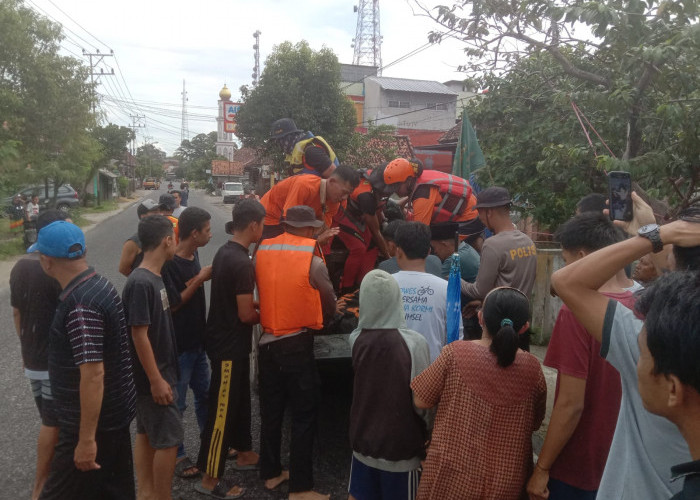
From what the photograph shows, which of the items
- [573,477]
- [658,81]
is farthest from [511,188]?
[573,477]

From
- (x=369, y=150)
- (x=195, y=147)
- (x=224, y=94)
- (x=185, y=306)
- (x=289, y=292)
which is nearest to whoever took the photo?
(x=289, y=292)

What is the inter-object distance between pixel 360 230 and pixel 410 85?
39026 millimetres

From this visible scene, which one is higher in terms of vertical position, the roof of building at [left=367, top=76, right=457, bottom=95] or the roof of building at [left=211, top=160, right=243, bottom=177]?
the roof of building at [left=367, top=76, right=457, bottom=95]

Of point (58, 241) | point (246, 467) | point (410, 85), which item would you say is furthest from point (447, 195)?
point (410, 85)

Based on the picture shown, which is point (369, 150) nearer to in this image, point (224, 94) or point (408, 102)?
point (408, 102)

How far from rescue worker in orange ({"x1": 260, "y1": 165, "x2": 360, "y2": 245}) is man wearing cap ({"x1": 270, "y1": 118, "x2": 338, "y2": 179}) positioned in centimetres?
35

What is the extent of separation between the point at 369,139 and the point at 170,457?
17042 millimetres

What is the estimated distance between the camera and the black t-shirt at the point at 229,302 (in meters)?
3.74

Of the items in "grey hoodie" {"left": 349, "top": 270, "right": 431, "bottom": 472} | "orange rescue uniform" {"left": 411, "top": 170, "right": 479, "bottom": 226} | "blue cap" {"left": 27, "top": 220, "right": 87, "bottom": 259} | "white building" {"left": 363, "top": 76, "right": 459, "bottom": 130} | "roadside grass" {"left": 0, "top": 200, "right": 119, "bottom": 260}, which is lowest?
"roadside grass" {"left": 0, "top": 200, "right": 119, "bottom": 260}

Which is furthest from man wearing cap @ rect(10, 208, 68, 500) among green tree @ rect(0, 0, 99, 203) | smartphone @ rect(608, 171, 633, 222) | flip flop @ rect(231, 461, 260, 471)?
green tree @ rect(0, 0, 99, 203)

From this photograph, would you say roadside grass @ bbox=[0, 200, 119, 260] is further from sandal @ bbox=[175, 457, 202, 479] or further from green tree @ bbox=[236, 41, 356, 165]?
sandal @ bbox=[175, 457, 202, 479]

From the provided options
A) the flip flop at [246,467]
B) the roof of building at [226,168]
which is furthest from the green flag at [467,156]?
the roof of building at [226,168]

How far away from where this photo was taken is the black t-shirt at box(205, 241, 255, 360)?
3740mm

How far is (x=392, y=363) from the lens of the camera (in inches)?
108
